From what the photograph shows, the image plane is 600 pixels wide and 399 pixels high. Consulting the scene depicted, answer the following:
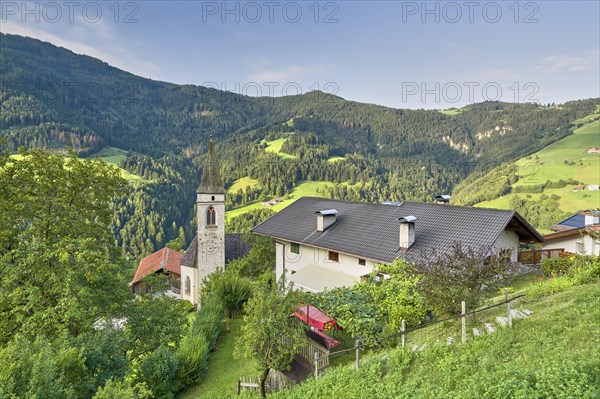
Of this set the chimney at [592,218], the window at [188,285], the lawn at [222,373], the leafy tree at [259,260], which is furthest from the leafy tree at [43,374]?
the chimney at [592,218]

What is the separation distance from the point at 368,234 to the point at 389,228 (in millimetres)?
1395

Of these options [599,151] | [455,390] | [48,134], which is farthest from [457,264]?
[48,134]

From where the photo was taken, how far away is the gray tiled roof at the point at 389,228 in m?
17.8

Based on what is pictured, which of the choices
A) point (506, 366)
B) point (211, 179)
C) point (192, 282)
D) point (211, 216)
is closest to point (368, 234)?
point (506, 366)

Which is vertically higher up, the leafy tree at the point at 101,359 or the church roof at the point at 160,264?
the leafy tree at the point at 101,359

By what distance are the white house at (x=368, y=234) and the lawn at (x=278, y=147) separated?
132845 millimetres

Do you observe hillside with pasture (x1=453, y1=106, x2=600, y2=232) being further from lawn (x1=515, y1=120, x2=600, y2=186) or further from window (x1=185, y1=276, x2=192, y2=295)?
window (x1=185, y1=276, x2=192, y2=295)

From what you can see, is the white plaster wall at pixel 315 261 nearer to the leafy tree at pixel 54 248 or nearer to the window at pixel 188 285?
the leafy tree at pixel 54 248

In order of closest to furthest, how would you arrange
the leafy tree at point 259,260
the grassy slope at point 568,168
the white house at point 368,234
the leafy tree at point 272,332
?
the leafy tree at point 272,332 < the white house at point 368,234 < the leafy tree at point 259,260 < the grassy slope at point 568,168

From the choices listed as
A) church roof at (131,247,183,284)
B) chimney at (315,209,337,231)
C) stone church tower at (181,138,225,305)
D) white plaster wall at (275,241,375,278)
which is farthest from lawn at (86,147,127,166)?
chimney at (315,209,337,231)

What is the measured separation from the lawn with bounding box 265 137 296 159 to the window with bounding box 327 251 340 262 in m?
137

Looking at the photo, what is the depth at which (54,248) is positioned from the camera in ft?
39.3

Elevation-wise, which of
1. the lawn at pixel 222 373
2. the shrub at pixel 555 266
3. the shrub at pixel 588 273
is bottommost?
the lawn at pixel 222 373

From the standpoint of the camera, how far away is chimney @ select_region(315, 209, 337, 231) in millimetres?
23609
